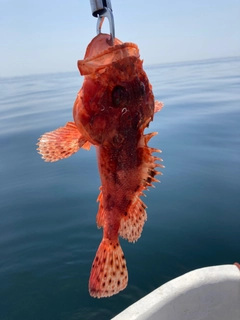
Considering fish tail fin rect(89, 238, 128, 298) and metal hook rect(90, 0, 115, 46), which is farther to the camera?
fish tail fin rect(89, 238, 128, 298)

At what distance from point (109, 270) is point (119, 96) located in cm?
136

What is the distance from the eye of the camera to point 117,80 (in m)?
1.65

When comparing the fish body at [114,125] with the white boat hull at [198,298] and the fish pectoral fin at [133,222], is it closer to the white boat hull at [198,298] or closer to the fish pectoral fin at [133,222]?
the fish pectoral fin at [133,222]

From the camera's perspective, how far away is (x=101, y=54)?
1.52 m

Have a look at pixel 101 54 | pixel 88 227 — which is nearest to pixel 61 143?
pixel 101 54

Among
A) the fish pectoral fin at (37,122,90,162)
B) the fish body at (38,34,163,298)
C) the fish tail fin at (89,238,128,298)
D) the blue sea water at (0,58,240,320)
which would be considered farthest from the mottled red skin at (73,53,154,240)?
the blue sea water at (0,58,240,320)

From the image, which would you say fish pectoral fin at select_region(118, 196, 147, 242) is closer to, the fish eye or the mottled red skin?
the mottled red skin

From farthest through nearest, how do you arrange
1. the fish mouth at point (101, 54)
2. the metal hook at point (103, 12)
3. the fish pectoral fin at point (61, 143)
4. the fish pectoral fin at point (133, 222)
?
the fish pectoral fin at point (133, 222)
the fish pectoral fin at point (61, 143)
the fish mouth at point (101, 54)
the metal hook at point (103, 12)

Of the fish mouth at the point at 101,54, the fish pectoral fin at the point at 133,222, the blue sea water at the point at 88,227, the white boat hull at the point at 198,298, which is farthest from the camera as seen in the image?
the blue sea water at the point at 88,227

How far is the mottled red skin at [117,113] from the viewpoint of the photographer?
5.40ft

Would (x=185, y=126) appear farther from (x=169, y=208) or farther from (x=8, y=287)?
(x=8, y=287)

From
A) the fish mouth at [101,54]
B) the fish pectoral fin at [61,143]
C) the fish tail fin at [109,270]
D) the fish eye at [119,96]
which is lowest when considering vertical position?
the fish tail fin at [109,270]

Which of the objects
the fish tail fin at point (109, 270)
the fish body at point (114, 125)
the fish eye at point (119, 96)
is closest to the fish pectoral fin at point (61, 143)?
the fish body at point (114, 125)

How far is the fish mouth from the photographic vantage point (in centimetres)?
153
